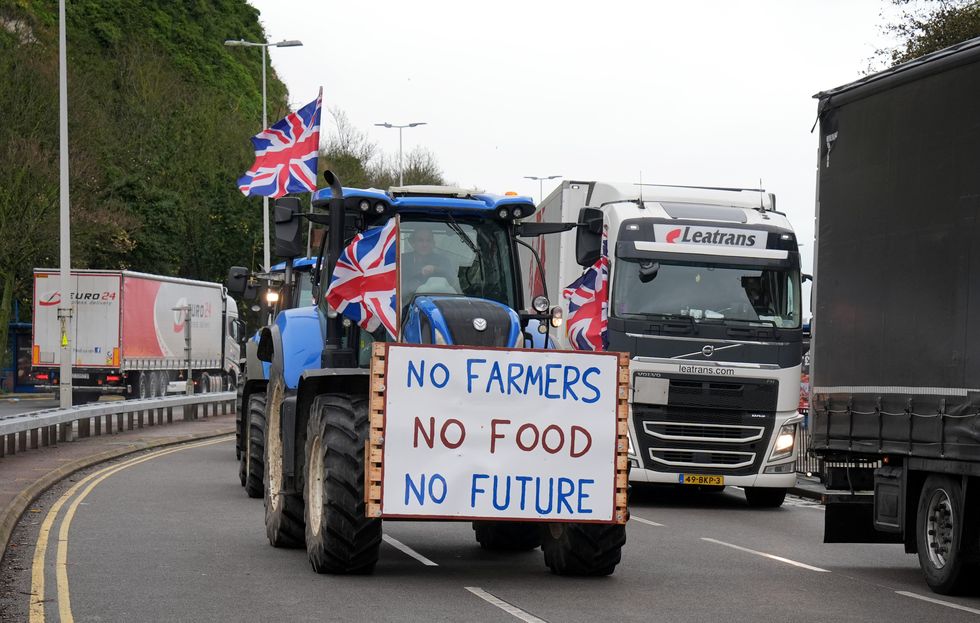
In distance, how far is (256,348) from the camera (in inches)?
765

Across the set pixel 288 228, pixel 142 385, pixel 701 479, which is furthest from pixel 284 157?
pixel 142 385

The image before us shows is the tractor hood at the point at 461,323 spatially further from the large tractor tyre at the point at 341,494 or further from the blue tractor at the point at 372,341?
the large tractor tyre at the point at 341,494

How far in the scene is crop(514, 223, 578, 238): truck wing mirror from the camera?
13.1 m

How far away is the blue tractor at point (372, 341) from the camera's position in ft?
39.7

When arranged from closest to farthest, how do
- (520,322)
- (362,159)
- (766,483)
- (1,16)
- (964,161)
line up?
(964,161)
(520,322)
(766,483)
(1,16)
(362,159)

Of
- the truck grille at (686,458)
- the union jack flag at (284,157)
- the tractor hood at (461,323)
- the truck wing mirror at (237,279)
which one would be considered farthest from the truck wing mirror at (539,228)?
the union jack flag at (284,157)

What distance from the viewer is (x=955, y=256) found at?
11781mm

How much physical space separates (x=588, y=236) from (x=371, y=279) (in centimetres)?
184

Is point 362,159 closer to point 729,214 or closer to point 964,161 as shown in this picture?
point 729,214

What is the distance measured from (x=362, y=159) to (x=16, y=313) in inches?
1232

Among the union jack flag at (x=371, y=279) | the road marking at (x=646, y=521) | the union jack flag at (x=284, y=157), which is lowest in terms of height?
the road marking at (x=646, y=521)

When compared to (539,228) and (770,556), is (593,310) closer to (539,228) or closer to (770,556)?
(770,556)

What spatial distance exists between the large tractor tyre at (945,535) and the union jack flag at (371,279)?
4.34 metres

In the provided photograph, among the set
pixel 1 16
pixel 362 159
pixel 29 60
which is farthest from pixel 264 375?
pixel 362 159
